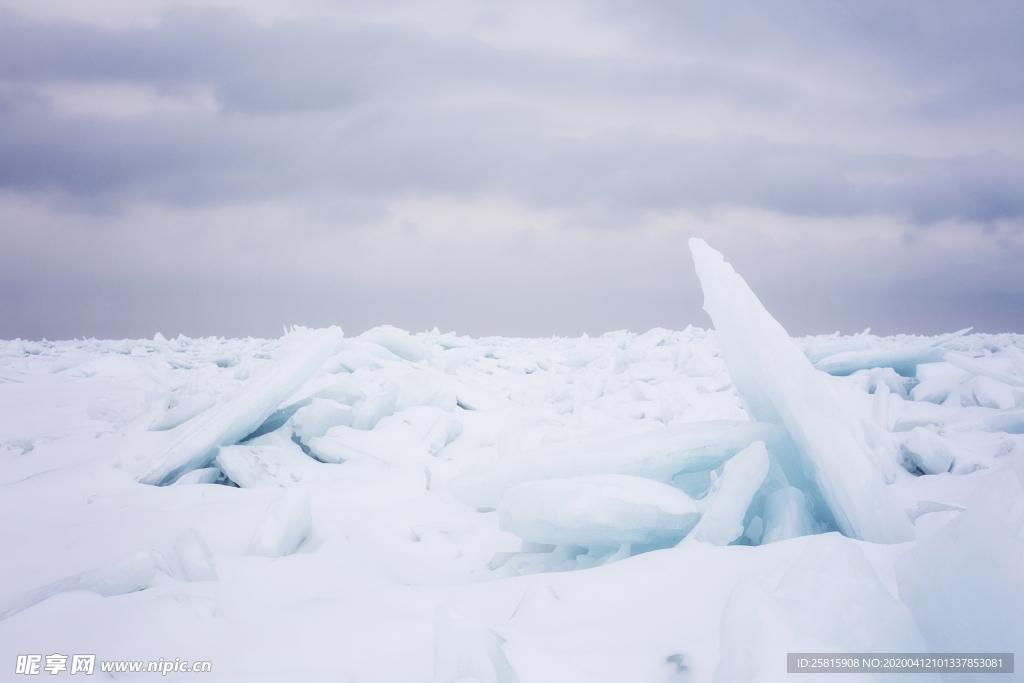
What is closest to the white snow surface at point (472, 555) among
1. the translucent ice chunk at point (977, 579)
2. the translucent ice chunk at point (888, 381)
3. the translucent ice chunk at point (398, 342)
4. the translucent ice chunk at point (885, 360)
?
the translucent ice chunk at point (977, 579)

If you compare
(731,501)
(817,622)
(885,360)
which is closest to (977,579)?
(817,622)

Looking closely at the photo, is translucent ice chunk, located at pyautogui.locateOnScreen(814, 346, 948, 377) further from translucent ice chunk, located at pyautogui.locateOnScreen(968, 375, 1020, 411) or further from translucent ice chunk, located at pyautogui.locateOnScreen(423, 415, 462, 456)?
translucent ice chunk, located at pyautogui.locateOnScreen(423, 415, 462, 456)

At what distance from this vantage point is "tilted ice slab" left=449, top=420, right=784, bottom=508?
1.93 m

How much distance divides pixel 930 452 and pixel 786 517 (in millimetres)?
1318

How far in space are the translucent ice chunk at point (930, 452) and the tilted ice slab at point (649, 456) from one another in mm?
1055

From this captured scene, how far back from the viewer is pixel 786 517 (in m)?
1.67

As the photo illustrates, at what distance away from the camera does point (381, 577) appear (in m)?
1.90

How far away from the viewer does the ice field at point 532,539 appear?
103 centimetres

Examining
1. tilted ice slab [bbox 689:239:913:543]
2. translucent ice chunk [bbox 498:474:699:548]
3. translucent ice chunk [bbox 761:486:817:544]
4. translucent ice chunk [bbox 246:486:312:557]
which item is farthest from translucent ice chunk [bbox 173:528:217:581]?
tilted ice slab [bbox 689:239:913:543]

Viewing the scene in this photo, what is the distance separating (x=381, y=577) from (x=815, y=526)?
4.58 feet

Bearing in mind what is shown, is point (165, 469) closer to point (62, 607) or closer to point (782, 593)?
point (62, 607)

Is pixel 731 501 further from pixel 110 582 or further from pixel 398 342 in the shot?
pixel 398 342

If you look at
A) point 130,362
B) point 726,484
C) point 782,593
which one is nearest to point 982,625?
point 782,593

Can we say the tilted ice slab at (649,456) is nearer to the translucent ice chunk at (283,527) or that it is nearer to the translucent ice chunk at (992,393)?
the translucent ice chunk at (283,527)
